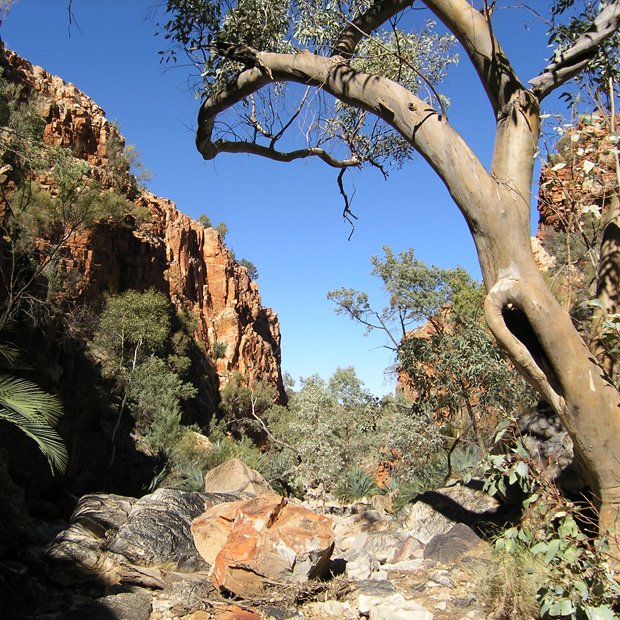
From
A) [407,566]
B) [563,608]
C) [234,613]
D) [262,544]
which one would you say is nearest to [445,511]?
[407,566]

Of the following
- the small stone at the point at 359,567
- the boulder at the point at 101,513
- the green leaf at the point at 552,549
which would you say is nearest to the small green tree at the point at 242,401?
the boulder at the point at 101,513

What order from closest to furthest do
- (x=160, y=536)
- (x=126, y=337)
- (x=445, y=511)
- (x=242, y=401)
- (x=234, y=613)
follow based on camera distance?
(x=234, y=613)
(x=160, y=536)
(x=445, y=511)
(x=126, y=337)
(x=242, y=401)

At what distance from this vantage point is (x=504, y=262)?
9.65 ft

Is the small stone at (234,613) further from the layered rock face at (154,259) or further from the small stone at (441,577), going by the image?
the layered rock face at (154,259)

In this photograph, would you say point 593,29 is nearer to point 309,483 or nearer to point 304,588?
point 304,588

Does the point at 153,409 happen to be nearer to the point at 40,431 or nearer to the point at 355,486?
the point at 355,486

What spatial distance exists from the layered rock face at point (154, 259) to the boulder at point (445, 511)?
49.9 feet

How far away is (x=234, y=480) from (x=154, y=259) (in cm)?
2042

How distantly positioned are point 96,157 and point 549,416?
25.7 meters

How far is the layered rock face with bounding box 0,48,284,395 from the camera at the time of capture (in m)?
23.6

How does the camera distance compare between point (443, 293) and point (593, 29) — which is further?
point (443, 293)

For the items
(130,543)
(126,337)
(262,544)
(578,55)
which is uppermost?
(126,337)

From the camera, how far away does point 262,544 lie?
4.69 meters

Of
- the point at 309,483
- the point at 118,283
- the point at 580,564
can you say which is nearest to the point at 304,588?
the point at 580,564
